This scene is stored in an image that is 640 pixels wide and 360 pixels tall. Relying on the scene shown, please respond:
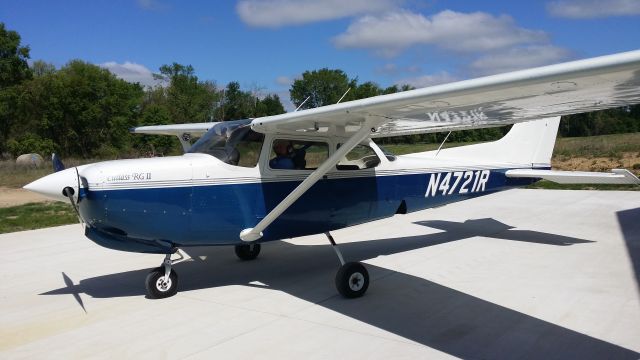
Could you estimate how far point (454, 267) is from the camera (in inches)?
274

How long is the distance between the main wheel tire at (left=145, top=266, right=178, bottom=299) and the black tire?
6.50ft

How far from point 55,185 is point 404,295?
3909 millimetres

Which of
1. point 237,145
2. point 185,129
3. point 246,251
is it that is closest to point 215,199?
point 237,145

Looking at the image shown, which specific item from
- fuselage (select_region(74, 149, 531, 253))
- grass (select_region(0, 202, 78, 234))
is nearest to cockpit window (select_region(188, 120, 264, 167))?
fuselage (select_region(74, 149, 531, 253))

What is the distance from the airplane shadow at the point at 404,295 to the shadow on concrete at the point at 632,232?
0.78 metres

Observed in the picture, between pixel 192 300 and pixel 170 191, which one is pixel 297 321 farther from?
pixel 170 191

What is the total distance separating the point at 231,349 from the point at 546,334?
2.77 m

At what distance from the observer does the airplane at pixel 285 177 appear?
15.3ft

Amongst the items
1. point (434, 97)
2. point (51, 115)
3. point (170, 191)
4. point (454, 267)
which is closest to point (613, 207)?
point (454, 267)

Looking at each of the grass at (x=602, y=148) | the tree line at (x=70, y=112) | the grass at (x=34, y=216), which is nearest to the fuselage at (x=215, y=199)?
the grass at (x=34, y=216)

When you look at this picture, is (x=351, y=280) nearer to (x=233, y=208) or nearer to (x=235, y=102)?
(x=233, y=208)

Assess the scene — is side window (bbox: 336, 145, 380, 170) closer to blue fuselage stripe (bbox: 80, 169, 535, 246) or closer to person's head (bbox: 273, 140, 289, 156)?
blue fuselage stripe (bbox: 80, 169, 535, 246)

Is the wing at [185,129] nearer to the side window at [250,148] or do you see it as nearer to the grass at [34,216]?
the side window at [250,148]

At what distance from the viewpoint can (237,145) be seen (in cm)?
588
